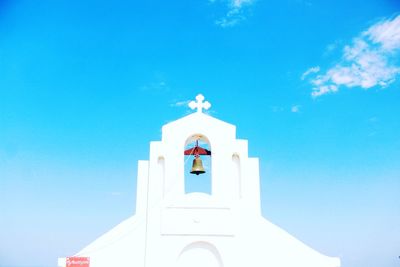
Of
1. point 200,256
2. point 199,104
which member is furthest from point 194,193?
point 199,104

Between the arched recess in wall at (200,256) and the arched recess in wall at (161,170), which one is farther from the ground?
the arched recess in wall at (161,170)

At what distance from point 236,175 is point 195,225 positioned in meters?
1.94

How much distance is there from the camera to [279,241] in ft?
34.1

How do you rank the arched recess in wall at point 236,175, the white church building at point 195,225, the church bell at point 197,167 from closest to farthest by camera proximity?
the white church building at point 195,225 < the arched recess in wall at point 236,175 < the church bell at point 197,167

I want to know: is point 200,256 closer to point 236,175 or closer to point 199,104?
point 236,175

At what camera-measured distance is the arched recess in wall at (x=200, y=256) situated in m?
10.1

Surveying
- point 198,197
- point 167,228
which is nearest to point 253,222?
point 198,197

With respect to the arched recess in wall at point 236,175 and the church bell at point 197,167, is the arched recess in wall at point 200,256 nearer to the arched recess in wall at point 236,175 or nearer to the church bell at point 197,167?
the arched recess in wall at point 236,175

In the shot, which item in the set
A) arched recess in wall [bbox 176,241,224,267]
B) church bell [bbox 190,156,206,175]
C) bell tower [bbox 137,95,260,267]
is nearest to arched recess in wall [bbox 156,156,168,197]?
A: bell tower [bbox 137,95,260,267]

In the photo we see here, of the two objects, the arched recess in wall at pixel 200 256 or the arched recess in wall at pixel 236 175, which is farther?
the arched recess in wall at pixel 236 175

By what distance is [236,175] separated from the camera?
1116 cm

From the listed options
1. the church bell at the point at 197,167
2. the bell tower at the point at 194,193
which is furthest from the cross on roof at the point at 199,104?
the church bell at the point at 197,167

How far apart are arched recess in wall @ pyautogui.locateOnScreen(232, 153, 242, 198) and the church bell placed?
110cm

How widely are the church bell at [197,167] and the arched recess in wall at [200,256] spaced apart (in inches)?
93.7
